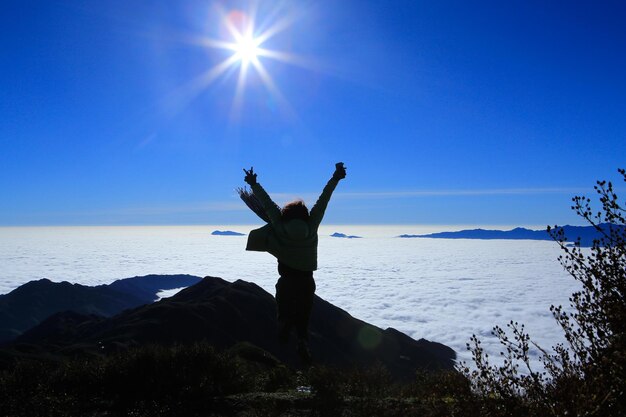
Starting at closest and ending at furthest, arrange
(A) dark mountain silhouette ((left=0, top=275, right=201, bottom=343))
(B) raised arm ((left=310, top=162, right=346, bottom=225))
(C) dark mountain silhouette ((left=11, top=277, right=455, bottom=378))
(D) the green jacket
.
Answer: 1. (D) the green jacket
2. (B) raised arm ((left=310, top=162, right=346, bottom=225))
3. (C) dark mountain silhouette ((left=11, top=277, right=455, bottom=378))
4. (A) dark mountain silhouette ((left=0, top=275, right=201, bottom=343))

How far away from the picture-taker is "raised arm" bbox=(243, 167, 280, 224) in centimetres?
630

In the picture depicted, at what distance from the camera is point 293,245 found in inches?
245

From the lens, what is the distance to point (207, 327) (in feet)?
220

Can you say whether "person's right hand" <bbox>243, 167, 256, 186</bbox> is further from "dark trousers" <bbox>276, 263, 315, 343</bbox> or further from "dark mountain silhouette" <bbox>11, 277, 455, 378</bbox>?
"dark mountain silhouette" <bbox>11, 277, 455, 378</bbox>

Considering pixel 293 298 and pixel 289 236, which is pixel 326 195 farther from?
pixel 293 298

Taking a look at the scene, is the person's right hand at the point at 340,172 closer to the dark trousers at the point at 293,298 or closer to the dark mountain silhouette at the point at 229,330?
the dark trousers at the point at 293,298

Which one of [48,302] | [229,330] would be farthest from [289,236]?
[48,302]

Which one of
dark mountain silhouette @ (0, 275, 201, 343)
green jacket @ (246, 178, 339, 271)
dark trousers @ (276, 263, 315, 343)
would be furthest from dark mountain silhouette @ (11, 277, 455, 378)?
green jacket @ (246, 178, 339, 271)

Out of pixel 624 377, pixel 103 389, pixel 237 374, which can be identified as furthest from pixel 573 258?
pixel 103 389

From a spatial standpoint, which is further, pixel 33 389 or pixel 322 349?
pixel 322 349

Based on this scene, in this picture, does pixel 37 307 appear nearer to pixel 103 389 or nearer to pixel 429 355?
pixel 429 355

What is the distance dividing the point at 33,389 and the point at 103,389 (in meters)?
1.05

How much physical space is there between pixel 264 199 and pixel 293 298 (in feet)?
5.26

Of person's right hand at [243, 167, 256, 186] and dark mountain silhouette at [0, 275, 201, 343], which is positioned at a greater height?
person's right hand at [243, 167, 256, 186]
